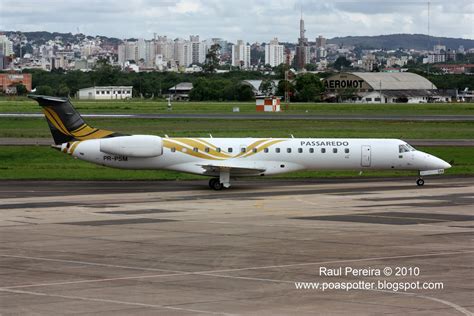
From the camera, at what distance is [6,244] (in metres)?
29.5

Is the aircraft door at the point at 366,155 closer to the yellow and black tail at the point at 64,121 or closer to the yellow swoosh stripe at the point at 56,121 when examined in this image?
the yellow and black tail at the point at 64,121

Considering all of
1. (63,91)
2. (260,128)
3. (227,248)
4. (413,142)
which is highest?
(63,91)

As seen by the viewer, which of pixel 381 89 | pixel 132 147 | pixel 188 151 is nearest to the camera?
pixel 132 147

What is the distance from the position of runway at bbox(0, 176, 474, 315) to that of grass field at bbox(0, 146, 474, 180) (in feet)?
18.2

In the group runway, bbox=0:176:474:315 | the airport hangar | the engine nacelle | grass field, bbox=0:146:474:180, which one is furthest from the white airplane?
the airport hangar

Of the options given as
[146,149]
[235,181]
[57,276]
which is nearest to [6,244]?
[57,276]

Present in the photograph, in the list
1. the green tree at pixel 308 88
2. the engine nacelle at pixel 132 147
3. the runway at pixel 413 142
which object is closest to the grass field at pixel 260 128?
the runway at pixel 413 142

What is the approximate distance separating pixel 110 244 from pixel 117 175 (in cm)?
2475

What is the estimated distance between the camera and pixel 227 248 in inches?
1128

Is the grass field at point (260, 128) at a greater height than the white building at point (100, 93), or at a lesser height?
lesser

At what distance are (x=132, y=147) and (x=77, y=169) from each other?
9904 mm

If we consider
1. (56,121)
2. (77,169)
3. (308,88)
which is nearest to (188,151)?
(56,121)

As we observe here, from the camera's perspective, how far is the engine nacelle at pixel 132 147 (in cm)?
4738

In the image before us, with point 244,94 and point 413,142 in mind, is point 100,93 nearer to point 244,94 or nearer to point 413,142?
point 244,94
